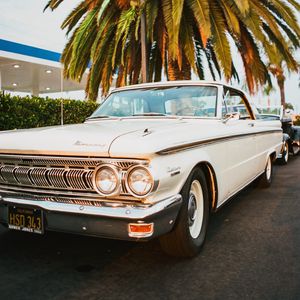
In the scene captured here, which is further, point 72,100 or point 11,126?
point 72,100

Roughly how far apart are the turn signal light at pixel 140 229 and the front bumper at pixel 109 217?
0.02 m

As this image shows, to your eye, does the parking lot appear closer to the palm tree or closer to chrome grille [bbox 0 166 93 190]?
chrome grille [bbox 0 166 93 190]

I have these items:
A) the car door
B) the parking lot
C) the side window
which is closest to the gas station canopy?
the side window

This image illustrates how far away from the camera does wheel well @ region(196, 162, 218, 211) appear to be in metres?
3.41

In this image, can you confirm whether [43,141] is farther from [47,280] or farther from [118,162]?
[47,280]

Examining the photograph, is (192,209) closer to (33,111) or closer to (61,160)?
(61,160)

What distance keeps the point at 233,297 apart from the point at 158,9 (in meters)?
9.13

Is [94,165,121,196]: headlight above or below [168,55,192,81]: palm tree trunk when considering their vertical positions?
below

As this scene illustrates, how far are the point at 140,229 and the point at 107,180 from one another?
0.41m

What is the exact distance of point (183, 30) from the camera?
1023cm

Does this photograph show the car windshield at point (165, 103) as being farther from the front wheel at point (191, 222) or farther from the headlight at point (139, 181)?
the headlight at point (139, 181)

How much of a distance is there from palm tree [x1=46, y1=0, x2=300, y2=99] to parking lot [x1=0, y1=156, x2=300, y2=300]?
6.57 metres

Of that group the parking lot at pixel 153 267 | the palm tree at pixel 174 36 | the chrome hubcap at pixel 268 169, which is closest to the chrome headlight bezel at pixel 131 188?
the parking lot at pixel 153 267

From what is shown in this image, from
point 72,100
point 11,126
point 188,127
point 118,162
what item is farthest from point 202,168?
point 72,100
